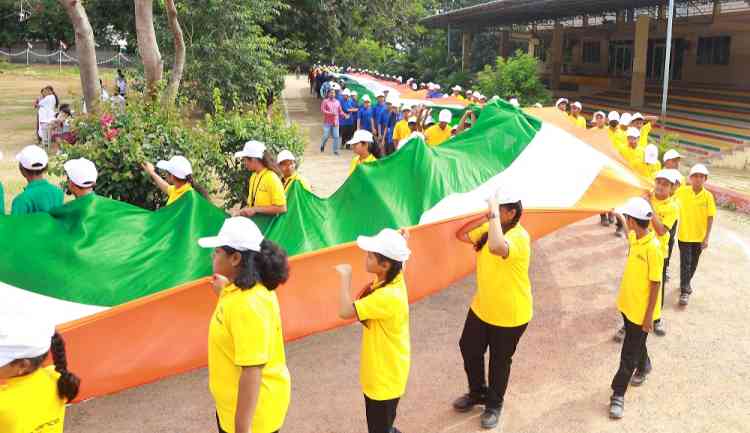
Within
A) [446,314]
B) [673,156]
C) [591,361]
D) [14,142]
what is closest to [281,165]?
[446,314]

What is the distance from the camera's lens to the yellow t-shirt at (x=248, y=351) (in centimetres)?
249

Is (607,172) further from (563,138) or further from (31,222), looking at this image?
(31,222)

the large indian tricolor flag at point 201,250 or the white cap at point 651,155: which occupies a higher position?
the white cap at point 651,155

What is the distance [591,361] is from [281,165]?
3.11 m

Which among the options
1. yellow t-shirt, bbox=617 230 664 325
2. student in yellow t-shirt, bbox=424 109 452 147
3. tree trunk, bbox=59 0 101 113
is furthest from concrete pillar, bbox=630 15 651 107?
yellow t-shirt, bbox=617 230 664 325

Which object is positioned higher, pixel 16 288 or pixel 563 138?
pixel 563 138

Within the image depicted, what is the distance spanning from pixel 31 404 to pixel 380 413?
1.69 m

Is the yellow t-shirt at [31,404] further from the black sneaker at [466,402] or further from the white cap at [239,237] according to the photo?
the black sneaker at [466,402]

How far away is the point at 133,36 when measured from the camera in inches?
920

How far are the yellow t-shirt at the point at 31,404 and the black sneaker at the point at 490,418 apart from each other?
2.70 meters

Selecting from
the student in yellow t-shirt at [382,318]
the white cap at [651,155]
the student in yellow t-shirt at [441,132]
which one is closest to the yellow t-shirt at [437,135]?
the student in yellow t-shirt at [441,132]

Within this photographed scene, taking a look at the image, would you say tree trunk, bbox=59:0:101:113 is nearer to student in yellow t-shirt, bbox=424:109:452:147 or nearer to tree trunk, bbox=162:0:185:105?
tree trunk, bbox=162:0:185:105

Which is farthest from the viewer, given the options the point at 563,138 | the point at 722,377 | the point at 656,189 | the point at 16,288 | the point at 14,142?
the point at 14,142

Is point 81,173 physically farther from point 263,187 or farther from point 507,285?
point 507,285
